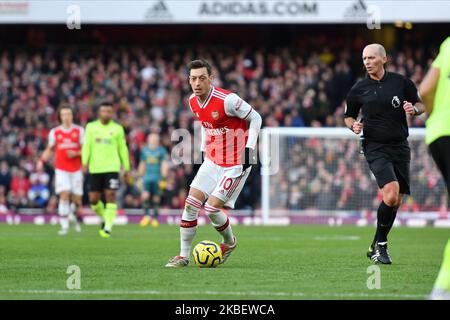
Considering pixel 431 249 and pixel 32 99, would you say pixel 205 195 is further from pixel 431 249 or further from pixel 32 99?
pixel 32 99

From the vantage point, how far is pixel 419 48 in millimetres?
31875

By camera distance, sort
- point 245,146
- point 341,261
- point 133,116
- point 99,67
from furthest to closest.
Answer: point 99,67 → point 133,116 → point 341,261 → point 245,146

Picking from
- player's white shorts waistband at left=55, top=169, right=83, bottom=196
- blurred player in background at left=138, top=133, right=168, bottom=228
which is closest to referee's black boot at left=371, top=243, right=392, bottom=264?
player's white shorts waistband at left=55, top=169, right=83, bottom=196

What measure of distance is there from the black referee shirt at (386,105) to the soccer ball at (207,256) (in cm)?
248

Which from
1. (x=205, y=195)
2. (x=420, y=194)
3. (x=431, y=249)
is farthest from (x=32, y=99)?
(x=205, y=195)

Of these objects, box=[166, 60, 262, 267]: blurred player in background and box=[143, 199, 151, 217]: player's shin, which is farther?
box=[143, 199, 151, 217]: player's shin

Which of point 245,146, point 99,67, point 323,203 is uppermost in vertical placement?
point 99,67

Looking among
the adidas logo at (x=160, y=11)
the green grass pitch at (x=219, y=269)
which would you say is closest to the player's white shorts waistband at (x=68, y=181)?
the green grass pitch at (x=219, y=269)

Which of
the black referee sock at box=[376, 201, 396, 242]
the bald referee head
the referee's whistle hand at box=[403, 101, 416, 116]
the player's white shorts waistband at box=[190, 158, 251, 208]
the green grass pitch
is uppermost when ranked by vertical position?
the bald referee head

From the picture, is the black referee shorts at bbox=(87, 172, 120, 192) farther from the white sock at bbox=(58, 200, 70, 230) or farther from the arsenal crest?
the arsenal crest

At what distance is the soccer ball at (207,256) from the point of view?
1090 centimetres

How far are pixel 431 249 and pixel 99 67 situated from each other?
18119 millimetres

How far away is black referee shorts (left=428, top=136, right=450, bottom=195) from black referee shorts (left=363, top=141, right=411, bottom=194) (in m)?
4.61

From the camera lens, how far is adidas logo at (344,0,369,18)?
94.7ft
